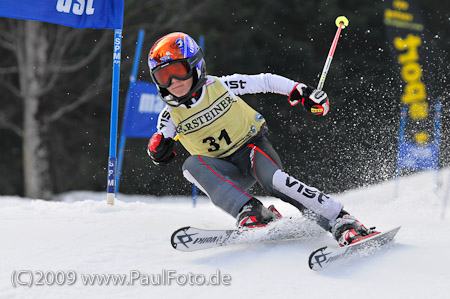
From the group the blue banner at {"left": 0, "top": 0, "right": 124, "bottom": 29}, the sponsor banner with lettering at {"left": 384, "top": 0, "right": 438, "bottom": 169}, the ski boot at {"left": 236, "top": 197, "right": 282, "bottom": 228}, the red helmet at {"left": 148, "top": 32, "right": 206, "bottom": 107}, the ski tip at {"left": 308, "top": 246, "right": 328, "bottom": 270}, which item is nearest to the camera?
the ski tip at {"left": 308, "top": 246, "right": 328, "bottom": 270}

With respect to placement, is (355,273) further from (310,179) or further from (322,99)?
(310,179)

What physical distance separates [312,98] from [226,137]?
602 mm

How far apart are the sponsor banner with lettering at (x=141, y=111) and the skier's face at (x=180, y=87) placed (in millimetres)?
2824

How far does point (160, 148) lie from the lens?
3.33 m

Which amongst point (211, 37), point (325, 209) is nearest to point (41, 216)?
point (325, 209)

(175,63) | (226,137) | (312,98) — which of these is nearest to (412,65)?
(312,98)

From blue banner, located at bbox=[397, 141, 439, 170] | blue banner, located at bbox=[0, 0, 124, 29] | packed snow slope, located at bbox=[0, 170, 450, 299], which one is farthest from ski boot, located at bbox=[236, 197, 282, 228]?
blue banner, located at bbox=[397, 141, 439, 170]

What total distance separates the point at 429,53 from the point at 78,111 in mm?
9320

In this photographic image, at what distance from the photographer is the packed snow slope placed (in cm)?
237

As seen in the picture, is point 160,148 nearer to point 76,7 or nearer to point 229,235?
point 229,235

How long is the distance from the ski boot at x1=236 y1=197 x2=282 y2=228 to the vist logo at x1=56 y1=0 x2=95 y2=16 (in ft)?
7.39

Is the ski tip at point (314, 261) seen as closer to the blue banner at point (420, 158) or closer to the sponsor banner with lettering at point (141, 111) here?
the sponsor banner with lettering at point (141, 111)

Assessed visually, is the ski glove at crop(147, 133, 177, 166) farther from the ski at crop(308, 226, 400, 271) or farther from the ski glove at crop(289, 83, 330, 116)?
the ski at crop(308, 226, 400, 271)

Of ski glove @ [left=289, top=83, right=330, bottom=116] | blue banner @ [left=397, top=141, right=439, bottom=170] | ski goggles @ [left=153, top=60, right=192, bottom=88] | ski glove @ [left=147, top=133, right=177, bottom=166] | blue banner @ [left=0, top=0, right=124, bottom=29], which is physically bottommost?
blue banner @ [left=397, top=141, right=439, bottom=170]
